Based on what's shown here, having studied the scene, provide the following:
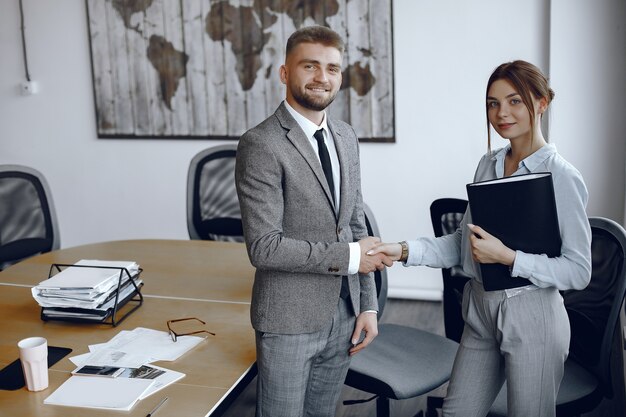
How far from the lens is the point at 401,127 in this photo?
4.21 m

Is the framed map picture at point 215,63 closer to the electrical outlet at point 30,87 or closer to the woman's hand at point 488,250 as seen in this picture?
the electrical outlet at point 30,87

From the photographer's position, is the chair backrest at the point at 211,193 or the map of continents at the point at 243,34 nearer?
the chair backrest at the point at 211,193

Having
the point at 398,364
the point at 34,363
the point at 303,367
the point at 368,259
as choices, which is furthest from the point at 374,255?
the point at 34,363

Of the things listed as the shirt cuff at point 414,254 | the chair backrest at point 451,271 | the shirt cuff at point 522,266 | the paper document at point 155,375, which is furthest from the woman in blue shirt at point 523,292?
the paper document at point 155,375

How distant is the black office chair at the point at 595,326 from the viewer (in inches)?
84.0

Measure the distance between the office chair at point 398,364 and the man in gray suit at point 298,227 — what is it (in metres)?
0.38

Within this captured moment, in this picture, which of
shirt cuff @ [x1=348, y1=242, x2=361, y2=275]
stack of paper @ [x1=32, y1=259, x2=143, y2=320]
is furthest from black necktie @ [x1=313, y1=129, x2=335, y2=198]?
stack of paper @ [x1=32, y1=259, x2=143, y2=320]

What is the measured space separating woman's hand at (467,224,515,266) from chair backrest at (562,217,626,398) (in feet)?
1.66

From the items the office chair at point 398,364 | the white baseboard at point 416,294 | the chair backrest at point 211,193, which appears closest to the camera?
the office chair at point 398,364

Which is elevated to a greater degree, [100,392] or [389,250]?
[389,250]

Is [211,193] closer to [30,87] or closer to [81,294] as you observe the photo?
[81,294]

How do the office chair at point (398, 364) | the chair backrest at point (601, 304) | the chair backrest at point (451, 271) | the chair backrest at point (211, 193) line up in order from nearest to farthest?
1. the chair backrest at point (601, 304)
2. the office chair at point (398, 364)
3. the chair backrest at point (451, 271)
4. the chair backrest at point (211, 193)

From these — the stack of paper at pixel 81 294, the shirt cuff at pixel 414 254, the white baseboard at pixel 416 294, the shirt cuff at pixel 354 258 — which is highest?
the shirt cuff at pixel 354 258

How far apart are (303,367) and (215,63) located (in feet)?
9.36
